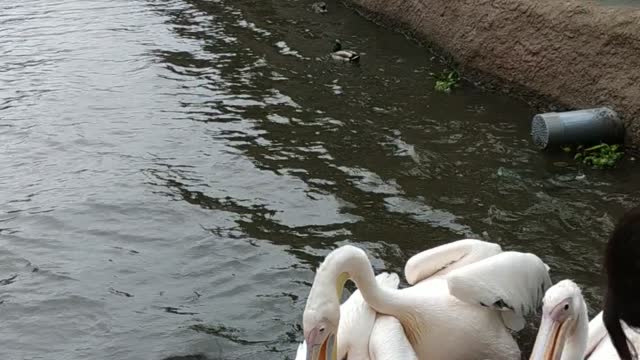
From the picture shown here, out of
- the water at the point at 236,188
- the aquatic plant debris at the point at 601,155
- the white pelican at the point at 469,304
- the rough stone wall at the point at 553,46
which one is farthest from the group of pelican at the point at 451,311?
the rough stone wall at the point at 553,46

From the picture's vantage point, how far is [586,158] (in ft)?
20.2

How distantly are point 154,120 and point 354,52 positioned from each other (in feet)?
7.87

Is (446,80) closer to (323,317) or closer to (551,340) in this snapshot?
(551,340)

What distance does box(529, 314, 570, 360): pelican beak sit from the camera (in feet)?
11.1

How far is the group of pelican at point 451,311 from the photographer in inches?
143

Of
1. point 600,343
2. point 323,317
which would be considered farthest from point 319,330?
point 600,343

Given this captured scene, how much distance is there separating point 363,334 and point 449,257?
67cm

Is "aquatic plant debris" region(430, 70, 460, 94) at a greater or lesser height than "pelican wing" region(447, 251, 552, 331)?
lesser

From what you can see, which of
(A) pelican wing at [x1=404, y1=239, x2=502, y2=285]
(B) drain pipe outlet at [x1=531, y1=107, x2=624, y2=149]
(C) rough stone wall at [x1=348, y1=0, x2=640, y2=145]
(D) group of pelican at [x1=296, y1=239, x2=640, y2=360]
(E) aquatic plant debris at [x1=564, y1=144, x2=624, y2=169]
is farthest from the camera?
(C) rough stone wall at [x1=348, y1=0, x2=640, y2=145]

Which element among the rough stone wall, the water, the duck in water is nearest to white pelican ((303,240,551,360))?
the water

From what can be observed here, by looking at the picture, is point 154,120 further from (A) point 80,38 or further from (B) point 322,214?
(A) point 80,38

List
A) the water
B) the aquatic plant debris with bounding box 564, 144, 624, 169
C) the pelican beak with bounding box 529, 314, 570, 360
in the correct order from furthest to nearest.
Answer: the aquatic plant debris with bounding box 564, 144, 624, 169
the water
the pelican beak with bounding box 529, 314, 570, 360

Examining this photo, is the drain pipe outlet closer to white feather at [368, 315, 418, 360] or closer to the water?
the water

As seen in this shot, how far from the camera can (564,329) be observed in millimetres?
3443
